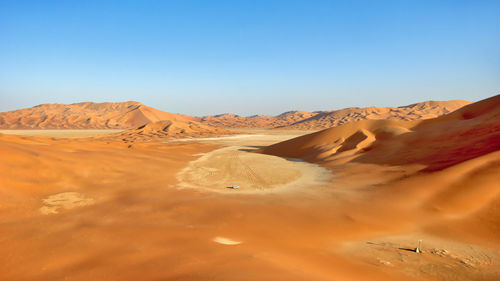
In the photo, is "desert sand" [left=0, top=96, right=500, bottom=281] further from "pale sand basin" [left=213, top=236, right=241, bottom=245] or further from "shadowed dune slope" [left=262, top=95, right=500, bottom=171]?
"shadowed dune slope" [left=262, top=95, right=500, bottom=171]

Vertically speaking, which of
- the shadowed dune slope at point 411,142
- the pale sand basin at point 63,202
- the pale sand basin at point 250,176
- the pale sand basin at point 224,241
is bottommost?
the pale sand basin at point 250,176

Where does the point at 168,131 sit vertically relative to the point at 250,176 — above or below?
above

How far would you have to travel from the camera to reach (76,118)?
93750 millimetres

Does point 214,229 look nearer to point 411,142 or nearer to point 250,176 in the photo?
point 250,176

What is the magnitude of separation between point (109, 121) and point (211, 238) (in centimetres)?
10360

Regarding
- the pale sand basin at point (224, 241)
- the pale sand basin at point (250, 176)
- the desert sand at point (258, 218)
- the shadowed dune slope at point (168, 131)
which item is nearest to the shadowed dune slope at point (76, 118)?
the shadowed dune slope at point (168, 131)

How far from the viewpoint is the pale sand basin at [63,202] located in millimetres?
7896

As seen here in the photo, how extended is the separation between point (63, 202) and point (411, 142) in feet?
63.5

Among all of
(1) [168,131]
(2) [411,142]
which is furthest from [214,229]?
(1) [168,131]

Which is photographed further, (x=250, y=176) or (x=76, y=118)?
(x=76, y=118)

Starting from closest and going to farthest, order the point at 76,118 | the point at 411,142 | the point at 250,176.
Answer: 1. the point at 250,176
2. the point at 411,142
3. the point at 76,118

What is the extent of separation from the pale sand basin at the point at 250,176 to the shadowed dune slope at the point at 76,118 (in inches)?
3424

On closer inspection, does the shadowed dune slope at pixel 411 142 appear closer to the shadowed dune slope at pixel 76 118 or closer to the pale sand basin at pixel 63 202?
the pale sand basin at pixel 63 202

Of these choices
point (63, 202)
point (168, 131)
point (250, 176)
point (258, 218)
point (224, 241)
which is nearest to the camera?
point (224, 241)
